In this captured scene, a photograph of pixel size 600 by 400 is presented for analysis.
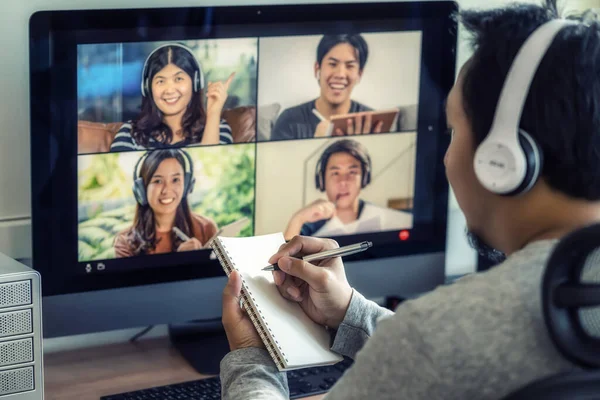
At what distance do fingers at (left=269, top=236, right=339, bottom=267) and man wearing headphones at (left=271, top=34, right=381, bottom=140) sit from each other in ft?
1.30

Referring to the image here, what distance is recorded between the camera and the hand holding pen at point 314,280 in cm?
117

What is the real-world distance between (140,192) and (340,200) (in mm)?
375

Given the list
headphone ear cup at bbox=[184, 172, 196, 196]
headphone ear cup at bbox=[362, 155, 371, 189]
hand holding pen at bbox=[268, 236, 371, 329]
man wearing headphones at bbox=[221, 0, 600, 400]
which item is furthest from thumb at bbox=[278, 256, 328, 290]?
headphone ear cup at bbox=[362, 155, 371, 189]

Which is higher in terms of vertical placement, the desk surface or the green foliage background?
the green foliage background

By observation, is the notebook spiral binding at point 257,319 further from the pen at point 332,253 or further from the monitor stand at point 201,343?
the monitor stand at point 201,343

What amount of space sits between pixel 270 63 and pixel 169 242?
1.13 feet

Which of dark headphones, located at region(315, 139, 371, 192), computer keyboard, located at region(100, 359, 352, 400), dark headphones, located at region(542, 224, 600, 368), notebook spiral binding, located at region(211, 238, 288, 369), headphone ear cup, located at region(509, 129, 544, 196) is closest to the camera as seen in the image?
dark headphones, located at region(542, 224, 600, 368)

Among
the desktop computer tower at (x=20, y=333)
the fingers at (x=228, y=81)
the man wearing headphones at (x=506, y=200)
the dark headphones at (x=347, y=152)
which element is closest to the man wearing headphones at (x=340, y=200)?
the dark headphones at (x=347, y=152)

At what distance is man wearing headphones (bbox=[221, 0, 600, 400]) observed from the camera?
74 cm

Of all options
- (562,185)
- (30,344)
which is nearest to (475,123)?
(562,185)

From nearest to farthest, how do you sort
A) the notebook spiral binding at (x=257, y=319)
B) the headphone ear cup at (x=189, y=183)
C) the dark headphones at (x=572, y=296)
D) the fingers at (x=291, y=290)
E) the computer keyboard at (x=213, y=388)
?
the dark headphones at (x=572, y=296), the notebook spiral binding at (x=257, y=319), the fingers at (x=291, y=290), the computer keyboard at (x=213, y=388), the headphone ear cup at (x=189, y=183)

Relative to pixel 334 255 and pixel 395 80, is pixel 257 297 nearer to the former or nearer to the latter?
pixel 334 255

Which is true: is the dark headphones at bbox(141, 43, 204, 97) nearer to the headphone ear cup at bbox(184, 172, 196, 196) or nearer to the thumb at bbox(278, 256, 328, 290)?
the headphone ear cup at bbox(184, 172, 196, 196)

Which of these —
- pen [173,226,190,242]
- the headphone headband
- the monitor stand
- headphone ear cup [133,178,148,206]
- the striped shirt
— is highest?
the headphone headband
